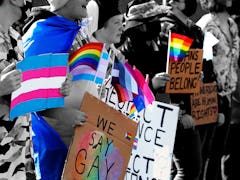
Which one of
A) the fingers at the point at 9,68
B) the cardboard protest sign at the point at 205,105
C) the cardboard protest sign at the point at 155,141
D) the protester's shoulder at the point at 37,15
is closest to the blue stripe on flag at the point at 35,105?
the fingers at the point at 9,68

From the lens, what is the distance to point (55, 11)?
5.81 metres

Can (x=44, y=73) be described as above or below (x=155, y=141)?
below

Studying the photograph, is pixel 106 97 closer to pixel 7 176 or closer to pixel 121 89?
pixel 121 89

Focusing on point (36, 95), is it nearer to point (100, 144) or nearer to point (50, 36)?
point (50, 36)

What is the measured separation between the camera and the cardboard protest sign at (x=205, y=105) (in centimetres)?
812

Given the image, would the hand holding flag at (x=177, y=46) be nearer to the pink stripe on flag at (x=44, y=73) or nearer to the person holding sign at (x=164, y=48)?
the person holding sign at (x=164, y=48)

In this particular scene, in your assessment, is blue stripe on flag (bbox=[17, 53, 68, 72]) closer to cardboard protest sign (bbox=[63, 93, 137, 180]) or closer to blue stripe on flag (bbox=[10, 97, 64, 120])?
blue stripe on flag (bbox=[10, 97, 64, 120])

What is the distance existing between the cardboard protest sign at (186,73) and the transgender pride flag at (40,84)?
7.86 feet

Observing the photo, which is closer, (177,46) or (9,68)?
(9,68)

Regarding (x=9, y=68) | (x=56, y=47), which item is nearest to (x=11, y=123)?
(x=9, y=68)

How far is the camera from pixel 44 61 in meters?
5.22

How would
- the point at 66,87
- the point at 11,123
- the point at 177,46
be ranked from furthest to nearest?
the point at 177,46 < the point at 66,87 < the point at 11,123

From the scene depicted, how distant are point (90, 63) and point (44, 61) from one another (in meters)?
0.63

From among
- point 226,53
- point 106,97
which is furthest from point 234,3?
point 106,97
